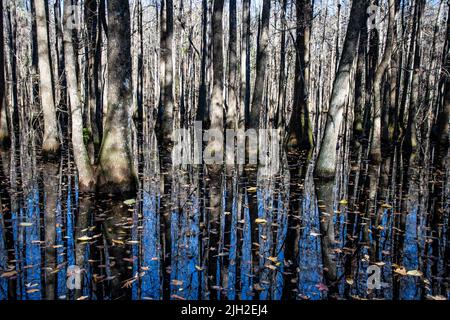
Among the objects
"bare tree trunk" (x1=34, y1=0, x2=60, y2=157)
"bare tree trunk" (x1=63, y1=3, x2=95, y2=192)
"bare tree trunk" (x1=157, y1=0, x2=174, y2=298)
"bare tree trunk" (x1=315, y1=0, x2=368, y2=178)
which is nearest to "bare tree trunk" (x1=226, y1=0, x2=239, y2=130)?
"bare tree trunk" (x1=157, y1=0, x2=174, y2=298)

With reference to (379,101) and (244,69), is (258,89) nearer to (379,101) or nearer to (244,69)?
(379,101)

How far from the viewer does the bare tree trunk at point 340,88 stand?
8125mm

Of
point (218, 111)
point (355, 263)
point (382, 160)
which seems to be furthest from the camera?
point (382, 160)

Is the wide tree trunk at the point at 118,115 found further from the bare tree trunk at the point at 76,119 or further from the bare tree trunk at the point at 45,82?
the bare tree trunk at the point at 45,82

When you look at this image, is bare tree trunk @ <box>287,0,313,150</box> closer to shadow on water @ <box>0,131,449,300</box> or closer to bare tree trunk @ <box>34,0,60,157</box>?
shadow on water @ <box>0,131,449,300</box>

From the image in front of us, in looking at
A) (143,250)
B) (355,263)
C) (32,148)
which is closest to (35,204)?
(143,250)

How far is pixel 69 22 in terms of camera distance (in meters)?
7.73

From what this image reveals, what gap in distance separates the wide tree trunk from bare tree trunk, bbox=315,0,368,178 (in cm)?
443

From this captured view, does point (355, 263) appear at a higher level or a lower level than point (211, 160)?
lower

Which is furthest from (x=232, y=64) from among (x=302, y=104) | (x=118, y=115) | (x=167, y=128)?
(x=118, y=115)

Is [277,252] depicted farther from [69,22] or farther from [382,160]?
[382,160]

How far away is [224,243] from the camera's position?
4637 millimetres

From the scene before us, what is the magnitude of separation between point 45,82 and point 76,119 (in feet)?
12.2
